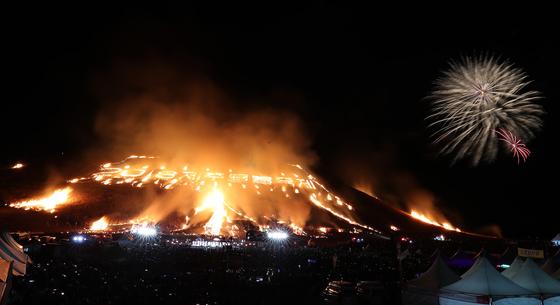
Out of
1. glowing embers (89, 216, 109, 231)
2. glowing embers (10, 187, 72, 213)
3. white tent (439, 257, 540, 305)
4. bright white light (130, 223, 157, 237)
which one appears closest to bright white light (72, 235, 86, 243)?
bright white light (130, 223, 157, 237)

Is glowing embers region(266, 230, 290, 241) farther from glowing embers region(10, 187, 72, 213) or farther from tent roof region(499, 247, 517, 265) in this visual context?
glowing embers region(10, 187, 72, 213)

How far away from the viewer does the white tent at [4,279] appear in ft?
36.4

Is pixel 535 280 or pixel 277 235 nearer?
pixel 535 280

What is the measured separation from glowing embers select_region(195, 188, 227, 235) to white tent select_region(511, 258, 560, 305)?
113 ft

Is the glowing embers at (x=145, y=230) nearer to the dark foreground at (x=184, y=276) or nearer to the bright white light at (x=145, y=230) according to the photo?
the bright white light at (x=145, y=230)

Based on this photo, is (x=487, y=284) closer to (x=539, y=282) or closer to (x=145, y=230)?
(x=539, y=282)

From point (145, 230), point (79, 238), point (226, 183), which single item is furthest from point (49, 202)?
point (226, 183)

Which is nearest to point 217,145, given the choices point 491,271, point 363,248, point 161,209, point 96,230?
point 161,209

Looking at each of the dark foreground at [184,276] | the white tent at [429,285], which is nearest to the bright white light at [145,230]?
the dark foreground at [184,276]

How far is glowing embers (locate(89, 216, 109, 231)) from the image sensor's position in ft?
148

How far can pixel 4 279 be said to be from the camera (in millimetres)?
11922

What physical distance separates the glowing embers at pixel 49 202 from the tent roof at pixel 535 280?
165ft

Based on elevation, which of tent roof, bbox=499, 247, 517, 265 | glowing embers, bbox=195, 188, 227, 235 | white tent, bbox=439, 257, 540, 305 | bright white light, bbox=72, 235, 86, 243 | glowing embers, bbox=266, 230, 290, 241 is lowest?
white tent, bbox=439, 257, 540, 305

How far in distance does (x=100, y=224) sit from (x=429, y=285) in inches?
1617
